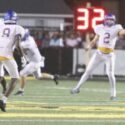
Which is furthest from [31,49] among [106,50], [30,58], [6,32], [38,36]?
[38,36]

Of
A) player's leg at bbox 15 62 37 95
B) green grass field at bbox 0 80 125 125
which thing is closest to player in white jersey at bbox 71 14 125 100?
green grass field at bbox 0 80 125 125

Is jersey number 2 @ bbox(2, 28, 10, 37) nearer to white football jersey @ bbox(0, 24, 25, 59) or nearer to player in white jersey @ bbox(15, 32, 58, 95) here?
white football jersey @ bbox(0, 24, 25, 59)

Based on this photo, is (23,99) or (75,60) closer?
(23,99)

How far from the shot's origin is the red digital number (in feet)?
86.6

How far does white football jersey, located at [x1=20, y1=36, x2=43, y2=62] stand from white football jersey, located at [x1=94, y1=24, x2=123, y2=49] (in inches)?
75.4

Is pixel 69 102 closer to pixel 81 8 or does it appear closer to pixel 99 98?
pixel 99 98

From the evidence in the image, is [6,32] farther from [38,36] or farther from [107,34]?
[38,36]

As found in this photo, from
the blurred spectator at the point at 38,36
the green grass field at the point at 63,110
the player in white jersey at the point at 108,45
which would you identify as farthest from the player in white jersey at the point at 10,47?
the blurred spectator at the point at 38,36

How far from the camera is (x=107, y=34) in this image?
1786cm

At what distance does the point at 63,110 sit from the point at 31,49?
18.0ft

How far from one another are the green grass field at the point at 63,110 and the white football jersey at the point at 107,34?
1.22 meters

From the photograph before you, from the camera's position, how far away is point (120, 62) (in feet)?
92.3

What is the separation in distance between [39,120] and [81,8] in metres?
14.8

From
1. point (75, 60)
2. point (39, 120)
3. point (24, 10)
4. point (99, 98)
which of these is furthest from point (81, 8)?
point (39, 120)
